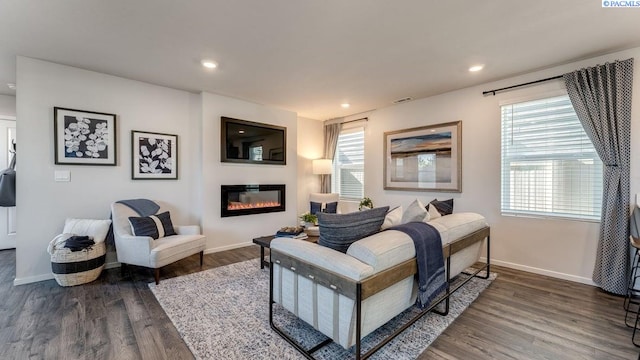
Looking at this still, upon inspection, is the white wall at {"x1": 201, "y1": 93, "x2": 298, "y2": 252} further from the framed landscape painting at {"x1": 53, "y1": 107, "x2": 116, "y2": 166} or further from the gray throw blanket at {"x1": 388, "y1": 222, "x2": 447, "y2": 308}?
the gray throw blanket at {"x1": 388, "y1": 222, "x2": 447, "y2": 308}

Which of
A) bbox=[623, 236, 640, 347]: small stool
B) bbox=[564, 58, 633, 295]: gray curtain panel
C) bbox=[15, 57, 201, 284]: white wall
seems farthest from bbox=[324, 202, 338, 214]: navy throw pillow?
bbox=[623, 236, 640, 347]: small stool

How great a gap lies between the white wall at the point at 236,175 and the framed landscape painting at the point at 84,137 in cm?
117

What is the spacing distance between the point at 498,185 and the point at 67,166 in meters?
5.56

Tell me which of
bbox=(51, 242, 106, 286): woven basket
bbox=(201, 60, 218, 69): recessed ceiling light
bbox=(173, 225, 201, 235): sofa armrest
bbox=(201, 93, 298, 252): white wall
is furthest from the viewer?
bbox=(201, 93, 298, 252): white wall

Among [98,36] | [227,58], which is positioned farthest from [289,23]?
[98,36]

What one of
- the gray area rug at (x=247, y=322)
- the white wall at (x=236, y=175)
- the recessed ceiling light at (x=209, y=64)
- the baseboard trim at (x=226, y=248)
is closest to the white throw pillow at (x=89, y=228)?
the gray area rug at (x=247, y=322)

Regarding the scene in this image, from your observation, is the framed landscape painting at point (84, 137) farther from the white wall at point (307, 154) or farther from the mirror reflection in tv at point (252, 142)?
the white wall at point (307, 154)

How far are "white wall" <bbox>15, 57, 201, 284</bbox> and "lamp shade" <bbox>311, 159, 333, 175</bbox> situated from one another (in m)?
2.65

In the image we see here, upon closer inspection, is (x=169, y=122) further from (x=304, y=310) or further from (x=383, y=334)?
(x=383, y=334)

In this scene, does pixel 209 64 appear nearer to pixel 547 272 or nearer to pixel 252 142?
pixel 252 142

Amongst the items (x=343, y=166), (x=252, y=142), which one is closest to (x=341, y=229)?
(x=252, y=142)

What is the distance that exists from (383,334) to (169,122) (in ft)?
13.2

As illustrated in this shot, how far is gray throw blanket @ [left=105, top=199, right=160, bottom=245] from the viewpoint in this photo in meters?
3.49

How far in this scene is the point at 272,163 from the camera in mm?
5027
